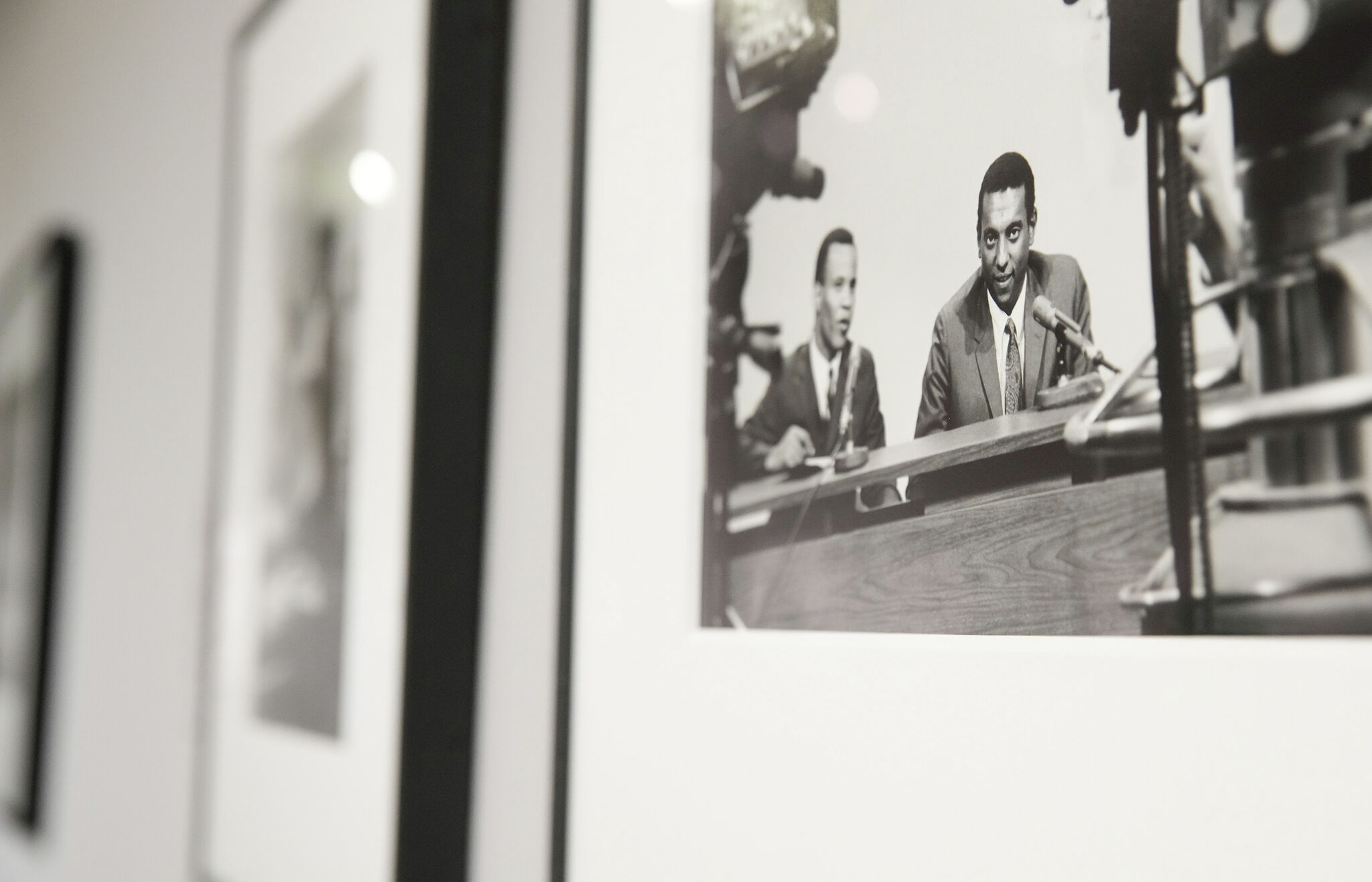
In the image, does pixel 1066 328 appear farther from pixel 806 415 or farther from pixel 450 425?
pixel 450 425

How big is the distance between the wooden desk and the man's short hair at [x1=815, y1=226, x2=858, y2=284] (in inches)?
3.1

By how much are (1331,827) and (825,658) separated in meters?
0.18

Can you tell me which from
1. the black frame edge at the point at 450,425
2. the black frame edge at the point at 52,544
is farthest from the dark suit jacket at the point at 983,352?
the black frame edge at the point at 52,544

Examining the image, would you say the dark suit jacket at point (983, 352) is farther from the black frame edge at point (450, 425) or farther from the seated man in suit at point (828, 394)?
the black frame edge at point (450, 425)

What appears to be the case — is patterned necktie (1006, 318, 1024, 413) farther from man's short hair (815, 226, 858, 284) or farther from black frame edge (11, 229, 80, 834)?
black frame edge (11, 229, 80, 834)

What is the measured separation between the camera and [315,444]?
0.83 metres

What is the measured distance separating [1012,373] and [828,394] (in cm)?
9

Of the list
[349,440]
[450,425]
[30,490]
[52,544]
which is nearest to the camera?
[450,425]

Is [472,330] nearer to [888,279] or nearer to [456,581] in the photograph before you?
[456,581]

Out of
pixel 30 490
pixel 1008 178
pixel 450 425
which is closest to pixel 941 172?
pixel 1008 178

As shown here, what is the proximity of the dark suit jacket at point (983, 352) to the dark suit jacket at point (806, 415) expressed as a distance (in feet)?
0.08

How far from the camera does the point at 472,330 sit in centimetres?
66

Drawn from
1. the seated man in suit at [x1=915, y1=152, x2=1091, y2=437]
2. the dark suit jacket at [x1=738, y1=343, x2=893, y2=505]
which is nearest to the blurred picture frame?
the dark suit jacket at [x1=738, y1=343, x2=893, y2=505]

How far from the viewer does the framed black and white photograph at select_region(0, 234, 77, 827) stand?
5.03 ft
